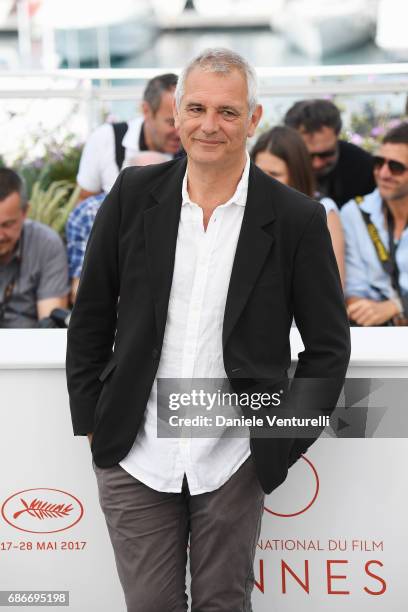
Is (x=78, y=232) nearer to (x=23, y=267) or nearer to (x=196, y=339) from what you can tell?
(x=23, y=267)

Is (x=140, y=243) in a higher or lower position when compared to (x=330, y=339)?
higher

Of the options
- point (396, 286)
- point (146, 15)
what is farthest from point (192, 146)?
point (146, 15)

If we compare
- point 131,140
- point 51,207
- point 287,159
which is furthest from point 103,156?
point 287,159

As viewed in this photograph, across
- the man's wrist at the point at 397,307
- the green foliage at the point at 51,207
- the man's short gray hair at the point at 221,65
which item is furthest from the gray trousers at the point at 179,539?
the green foliage at the point at 51,207

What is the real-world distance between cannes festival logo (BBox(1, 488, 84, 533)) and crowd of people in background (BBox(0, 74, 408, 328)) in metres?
1.38

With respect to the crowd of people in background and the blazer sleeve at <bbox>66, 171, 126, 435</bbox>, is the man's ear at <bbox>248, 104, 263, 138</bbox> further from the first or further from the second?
the crowd of people in background

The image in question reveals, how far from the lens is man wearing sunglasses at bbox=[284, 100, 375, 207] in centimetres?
440

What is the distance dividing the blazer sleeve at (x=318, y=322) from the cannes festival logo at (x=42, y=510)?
678mm

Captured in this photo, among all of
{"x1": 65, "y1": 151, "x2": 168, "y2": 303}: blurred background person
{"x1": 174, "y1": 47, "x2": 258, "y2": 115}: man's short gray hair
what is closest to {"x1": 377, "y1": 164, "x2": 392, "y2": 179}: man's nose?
{"x1": 65, "y1": 151, "x2": 168, "y2": 303}: blurred background person

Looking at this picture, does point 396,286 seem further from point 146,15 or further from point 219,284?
point 146,15

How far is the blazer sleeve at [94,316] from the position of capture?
195 centimetres

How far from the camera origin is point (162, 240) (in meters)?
1.90

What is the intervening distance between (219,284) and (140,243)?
191 mm

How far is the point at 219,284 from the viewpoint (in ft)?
6.22
